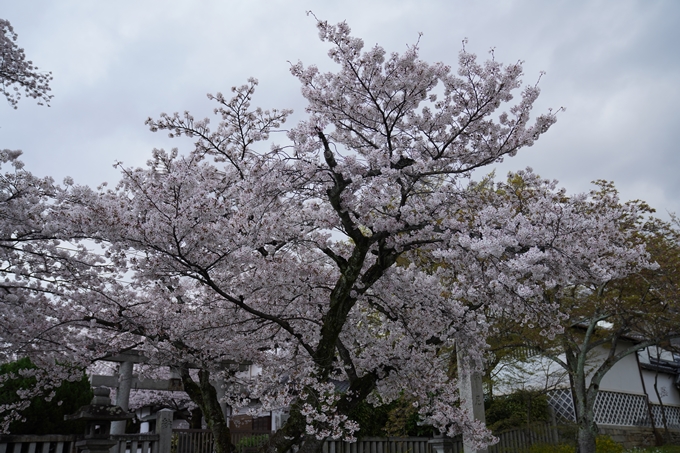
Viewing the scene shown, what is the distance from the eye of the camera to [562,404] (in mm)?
13641

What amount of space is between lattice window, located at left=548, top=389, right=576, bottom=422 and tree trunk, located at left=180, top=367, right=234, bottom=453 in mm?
10084

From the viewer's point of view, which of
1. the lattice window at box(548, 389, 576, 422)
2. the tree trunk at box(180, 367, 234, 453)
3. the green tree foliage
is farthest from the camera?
the lattice window at box(548, 389, 576, 422)

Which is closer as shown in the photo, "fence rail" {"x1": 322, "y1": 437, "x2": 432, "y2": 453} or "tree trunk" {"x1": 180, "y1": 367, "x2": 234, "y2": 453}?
"tree trunk" {"x1": 180, "y1": 367, "x2": 234, "y2": 453}

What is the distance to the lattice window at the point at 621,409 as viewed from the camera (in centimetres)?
1415

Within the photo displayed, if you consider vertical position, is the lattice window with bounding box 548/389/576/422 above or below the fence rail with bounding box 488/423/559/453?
above

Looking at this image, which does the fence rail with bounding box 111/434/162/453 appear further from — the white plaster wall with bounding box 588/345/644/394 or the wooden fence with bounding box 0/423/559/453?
the white plaster wall with bounding box 588/345/644/394

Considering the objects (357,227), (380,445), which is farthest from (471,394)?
(357,227)

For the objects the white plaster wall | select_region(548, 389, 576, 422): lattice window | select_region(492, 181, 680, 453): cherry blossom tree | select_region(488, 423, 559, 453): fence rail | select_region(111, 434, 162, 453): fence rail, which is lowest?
select_region(488, 423, 559, 453): fence rail

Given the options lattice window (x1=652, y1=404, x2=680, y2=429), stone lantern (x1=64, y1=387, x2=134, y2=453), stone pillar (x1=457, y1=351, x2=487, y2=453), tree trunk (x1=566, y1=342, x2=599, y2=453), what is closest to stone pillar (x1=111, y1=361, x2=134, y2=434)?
stone lantern (x1=64, y1=387, x2=134, y2=453)

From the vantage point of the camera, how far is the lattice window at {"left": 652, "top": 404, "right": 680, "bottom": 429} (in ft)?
54.4

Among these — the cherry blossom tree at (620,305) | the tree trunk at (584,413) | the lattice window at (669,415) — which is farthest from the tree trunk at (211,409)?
the lattice window at (669,415)

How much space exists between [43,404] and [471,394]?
8483mm

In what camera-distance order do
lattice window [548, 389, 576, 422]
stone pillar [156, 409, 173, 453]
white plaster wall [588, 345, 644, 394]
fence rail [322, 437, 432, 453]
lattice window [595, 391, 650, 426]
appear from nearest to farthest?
stone pillar [156, 409, 173, 453] → fence rail [322, 437, 432, 453] → lattice window [548, 389, 576, 422] → lattice window [595, 391, 650, 426] → white plaster wall [588, 345, 644, 394]

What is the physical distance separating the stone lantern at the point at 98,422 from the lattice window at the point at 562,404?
11.7 m
